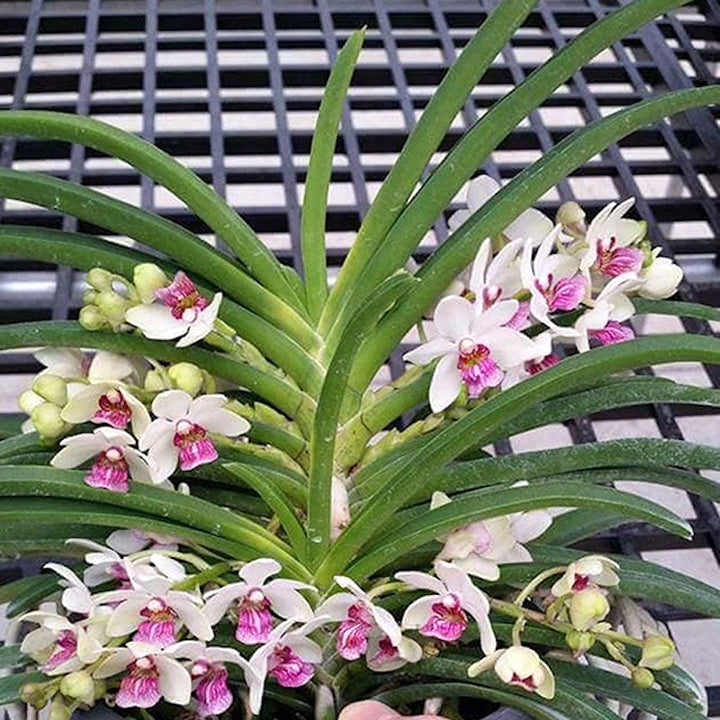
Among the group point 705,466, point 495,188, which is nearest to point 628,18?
point 495,188

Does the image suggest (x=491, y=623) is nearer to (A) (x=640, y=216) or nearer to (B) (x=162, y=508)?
(B) (x=162, y=508)

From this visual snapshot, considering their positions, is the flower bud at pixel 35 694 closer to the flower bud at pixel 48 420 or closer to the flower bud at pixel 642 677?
the flower bud at pixel 48 420

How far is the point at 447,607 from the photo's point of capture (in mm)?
571

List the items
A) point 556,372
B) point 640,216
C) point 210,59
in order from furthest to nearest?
1. point 210,59
2. point 640,216
3. point 556,372

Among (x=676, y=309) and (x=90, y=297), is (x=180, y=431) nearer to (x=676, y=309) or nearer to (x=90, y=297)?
(x=90, y=297)

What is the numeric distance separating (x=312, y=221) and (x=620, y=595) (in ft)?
0.85

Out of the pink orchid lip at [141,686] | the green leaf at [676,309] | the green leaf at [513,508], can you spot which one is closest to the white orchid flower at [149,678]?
the pink orchid lip at [141,686]

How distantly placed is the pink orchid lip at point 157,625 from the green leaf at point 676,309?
0.97 ft

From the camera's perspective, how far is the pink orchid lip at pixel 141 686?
0.56 metres

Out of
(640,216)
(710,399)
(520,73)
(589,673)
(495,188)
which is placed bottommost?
(589,673)

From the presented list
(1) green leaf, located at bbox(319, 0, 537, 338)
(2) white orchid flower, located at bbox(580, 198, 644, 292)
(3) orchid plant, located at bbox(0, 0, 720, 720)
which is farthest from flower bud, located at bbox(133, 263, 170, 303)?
(2) white orchid flower, located at bbox(580, 198, 644, 292)

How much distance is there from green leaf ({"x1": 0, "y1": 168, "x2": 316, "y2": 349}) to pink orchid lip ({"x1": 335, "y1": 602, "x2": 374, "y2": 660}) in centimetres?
18

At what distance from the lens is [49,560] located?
77 centimetres

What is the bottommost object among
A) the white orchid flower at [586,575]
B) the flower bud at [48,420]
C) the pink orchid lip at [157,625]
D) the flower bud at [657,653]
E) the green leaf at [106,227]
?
the flower bud at [657,653]
